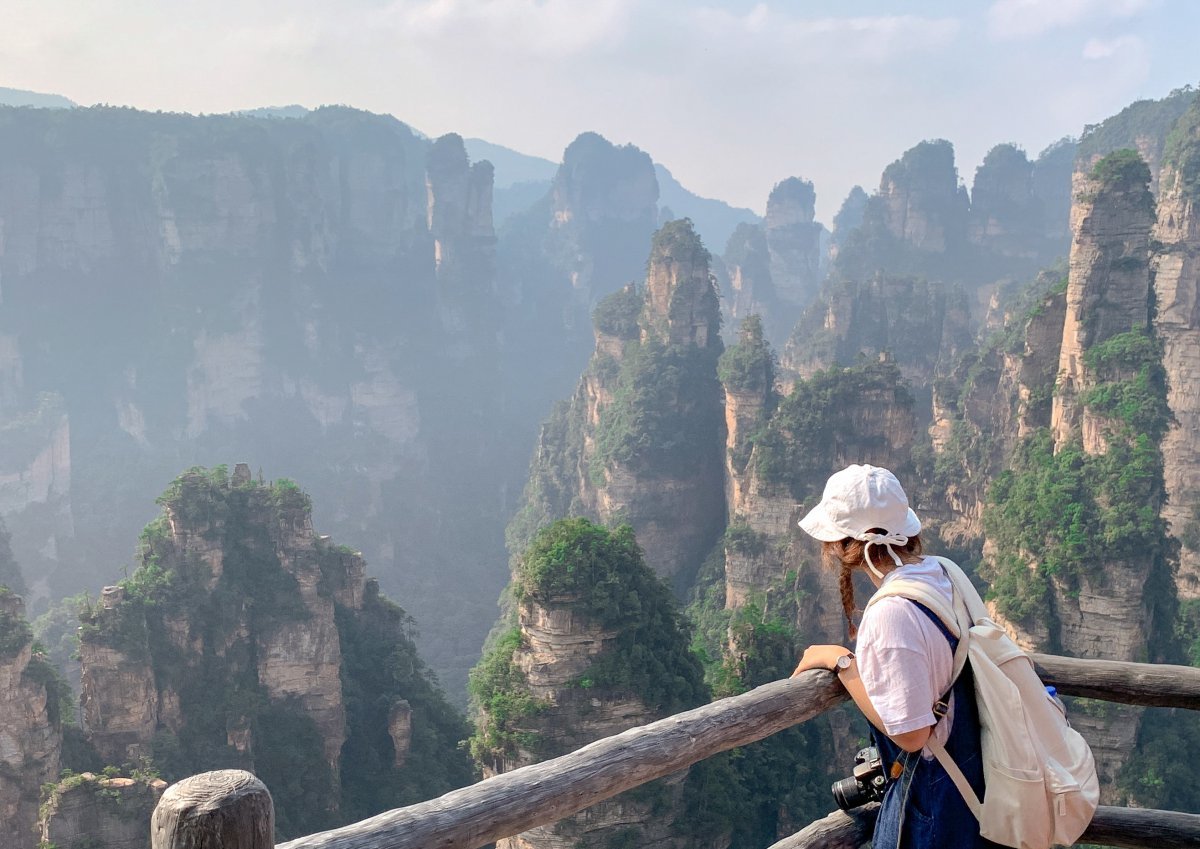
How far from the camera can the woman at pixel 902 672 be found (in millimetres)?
2811

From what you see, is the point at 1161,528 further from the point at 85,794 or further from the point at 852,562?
the point at 85,794

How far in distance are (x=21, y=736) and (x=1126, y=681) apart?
19.0 m

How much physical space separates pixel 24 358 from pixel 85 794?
50583 millimetres

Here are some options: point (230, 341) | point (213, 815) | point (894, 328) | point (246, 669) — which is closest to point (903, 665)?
point (213, 815)

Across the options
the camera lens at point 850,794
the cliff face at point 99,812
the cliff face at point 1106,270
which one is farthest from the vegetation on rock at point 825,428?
the camera lens at point 850,794

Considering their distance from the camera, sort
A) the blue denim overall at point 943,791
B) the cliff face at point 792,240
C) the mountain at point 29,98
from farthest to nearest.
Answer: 1. the mountain at point 29,98
2. the cliff face at point 792,240
3. the blue denim overall at point 943,791

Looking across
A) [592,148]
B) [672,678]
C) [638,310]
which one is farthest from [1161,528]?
[592,148]

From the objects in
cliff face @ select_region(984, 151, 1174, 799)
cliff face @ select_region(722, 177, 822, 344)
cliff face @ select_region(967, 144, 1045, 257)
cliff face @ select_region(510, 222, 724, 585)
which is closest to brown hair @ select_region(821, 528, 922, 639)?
cliff face @ select_region(984, 151, 1174, 799)

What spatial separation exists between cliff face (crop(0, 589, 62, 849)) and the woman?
1863 cm

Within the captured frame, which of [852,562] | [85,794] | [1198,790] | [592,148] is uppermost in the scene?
[592,148]

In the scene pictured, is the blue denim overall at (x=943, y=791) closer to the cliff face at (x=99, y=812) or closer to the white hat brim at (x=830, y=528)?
the white hat brim at (x=830, y=528)

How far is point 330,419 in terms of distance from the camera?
68.1 metres

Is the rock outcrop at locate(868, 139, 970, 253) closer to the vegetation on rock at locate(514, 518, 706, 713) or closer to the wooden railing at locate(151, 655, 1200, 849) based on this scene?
the vegetation on rock at locate(514, 518, 706, 713)

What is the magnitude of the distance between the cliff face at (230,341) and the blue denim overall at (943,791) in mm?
48484
